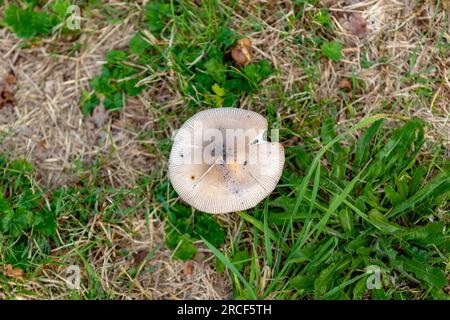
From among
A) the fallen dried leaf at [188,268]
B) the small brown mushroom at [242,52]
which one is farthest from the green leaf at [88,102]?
the fallen dried leaf at [188,268]

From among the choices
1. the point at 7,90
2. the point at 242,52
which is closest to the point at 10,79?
the point at 7,90

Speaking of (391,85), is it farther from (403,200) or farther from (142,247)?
(142,247)

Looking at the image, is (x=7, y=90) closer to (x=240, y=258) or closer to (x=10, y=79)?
(x=10, y=79)

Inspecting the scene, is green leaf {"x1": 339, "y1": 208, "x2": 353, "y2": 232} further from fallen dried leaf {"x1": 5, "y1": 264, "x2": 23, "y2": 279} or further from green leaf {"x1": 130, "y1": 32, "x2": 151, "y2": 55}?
fallen dried leaf {"x1": 5, "y1": 264, "x2": 23, "y2": 279}

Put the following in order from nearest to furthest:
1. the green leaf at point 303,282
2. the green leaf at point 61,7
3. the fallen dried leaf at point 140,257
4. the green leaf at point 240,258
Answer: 1. the green leaf at point 303,282
2. the green leaf at point 240,258
3. the fallen dried leaf at point 140,257
4. the green leaf at point 61,7

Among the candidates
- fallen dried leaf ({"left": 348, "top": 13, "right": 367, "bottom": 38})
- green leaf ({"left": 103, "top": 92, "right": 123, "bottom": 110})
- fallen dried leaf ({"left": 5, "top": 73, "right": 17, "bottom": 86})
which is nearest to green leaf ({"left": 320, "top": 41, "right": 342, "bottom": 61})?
fallen dried leaf ({"left": 348, "top": 13, "right": 367, "bottom": 38})

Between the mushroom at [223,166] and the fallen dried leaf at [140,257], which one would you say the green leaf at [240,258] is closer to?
the mushroom at [223,166]

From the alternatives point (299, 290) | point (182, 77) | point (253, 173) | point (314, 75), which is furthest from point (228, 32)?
point (299, 290)
